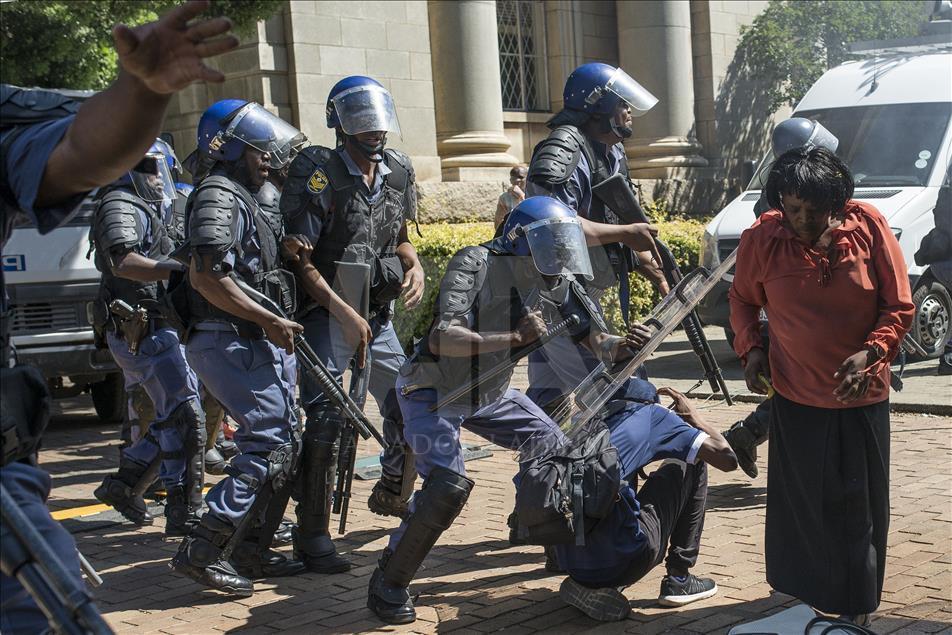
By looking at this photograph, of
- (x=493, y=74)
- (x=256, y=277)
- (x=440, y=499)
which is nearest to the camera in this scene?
(x=440, y=499)

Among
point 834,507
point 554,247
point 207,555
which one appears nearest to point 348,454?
point 207,555

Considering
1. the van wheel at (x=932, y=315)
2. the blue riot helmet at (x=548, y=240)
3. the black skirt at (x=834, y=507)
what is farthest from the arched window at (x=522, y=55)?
the black skirt at (x=834, y=507)

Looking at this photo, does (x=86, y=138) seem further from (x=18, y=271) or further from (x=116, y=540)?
(x=18, y=271)

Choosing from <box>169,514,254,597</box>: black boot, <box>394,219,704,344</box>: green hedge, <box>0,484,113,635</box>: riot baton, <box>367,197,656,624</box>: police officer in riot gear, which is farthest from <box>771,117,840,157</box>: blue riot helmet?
<box>0,484,113,635</box>: riot baton

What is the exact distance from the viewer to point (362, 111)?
5.54m

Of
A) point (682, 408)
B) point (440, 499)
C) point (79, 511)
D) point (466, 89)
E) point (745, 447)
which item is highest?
point (466, 89)

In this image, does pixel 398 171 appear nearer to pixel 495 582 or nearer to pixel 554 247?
pixel 554 247

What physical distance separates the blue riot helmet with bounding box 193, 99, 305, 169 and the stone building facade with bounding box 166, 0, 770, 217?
16.8 ft

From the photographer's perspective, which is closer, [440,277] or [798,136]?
[798,136]

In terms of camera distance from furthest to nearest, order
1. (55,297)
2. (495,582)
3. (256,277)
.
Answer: (55,297) < (256,277) < (495,582)

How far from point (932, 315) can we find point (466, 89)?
21.3ft

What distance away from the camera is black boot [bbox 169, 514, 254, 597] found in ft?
16.2

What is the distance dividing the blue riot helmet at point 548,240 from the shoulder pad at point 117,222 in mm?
2416

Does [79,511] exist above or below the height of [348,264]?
below
